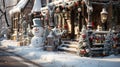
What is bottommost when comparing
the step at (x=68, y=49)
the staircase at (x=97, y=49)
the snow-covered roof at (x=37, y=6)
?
the step at (x=68, y=49)

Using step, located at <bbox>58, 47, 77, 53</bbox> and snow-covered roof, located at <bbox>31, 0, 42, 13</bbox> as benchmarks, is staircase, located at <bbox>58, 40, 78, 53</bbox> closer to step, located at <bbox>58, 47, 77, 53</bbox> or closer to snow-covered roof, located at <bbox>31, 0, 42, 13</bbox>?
step, located at <bbox>58, 47, 77, 53</bbox>

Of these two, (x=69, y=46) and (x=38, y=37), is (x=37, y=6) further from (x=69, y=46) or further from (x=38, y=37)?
(x=69, y=46)

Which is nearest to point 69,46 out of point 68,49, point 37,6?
point 68,49

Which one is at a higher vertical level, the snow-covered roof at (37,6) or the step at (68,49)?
the snow-covered roof at (37,6)

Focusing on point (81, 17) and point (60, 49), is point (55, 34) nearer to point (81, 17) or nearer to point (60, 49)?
point (60, 49)

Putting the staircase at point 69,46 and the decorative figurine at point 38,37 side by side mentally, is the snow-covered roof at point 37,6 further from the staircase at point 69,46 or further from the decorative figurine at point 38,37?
the staircase at point 69,46

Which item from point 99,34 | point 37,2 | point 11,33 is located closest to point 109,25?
point 99,34

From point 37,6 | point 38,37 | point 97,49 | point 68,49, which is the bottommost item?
point 68,49

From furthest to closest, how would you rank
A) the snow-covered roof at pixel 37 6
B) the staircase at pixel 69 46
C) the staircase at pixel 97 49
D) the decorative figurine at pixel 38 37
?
1. the snow-covered roof at pixel 37 6
2. the decorative figurine at pixel 38 37
3. the staircase at pixel 69 46
4. the staircase at pixel 97 49

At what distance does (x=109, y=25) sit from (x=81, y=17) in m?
3.91

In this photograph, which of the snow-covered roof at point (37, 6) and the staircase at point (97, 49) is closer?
the staircase at point (97, 49)

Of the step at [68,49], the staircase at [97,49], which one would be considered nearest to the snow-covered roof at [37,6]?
the step at [68,49]

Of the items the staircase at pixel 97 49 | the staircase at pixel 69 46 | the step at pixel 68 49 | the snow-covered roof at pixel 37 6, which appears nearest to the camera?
the staircase at pixel 97 49

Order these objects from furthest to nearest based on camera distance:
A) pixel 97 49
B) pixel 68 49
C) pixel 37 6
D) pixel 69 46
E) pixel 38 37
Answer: pixel 37 6, pixel 38 37, pixel 69 46, pixel 68 49, pixel 97 49
